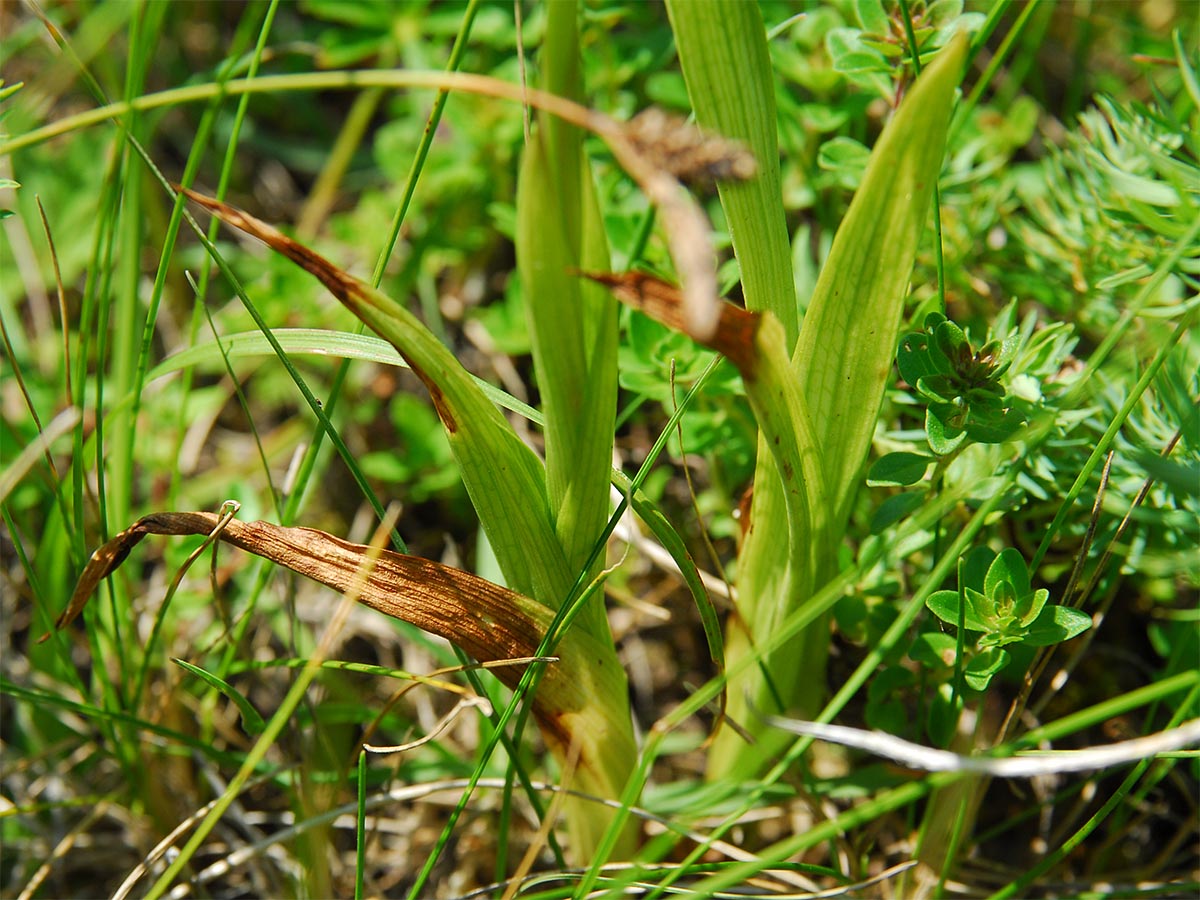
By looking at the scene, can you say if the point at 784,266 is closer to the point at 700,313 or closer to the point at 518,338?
the point at 700,313

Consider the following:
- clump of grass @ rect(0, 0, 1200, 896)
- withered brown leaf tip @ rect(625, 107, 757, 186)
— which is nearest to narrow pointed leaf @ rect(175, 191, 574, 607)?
clump of grass @ rect(0, 0, 1200, 896)

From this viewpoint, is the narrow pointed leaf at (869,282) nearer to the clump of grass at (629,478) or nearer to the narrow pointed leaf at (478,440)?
the clump of grass at (629,478)

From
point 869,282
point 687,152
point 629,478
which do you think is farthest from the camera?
point 629,478

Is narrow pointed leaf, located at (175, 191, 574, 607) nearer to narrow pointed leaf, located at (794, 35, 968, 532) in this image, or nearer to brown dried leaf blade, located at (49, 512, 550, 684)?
brown dried leaf blade, located at (49, 512, 550, 684)

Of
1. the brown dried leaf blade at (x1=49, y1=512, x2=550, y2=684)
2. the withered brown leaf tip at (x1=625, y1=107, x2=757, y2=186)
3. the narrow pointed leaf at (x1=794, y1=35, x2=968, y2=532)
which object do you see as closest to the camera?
the withered brown leaf tip at (x1=625, y1=107, x2=757, y2=186)

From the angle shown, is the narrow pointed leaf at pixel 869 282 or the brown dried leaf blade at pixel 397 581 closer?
the narrow pointed leaf at pixel 869 282

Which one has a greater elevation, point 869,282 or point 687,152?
point 687,152

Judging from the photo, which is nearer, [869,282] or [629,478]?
[869,282]

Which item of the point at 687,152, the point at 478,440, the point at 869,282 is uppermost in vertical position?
the point at 687,152

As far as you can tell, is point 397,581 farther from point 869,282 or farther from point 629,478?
point 869,282

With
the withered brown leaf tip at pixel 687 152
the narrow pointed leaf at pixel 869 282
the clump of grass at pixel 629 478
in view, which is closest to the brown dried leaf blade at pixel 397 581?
the clump of grass at pixel 629 478

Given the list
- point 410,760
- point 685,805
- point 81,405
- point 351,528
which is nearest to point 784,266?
point 685,805

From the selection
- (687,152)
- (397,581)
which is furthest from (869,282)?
(397,581)
